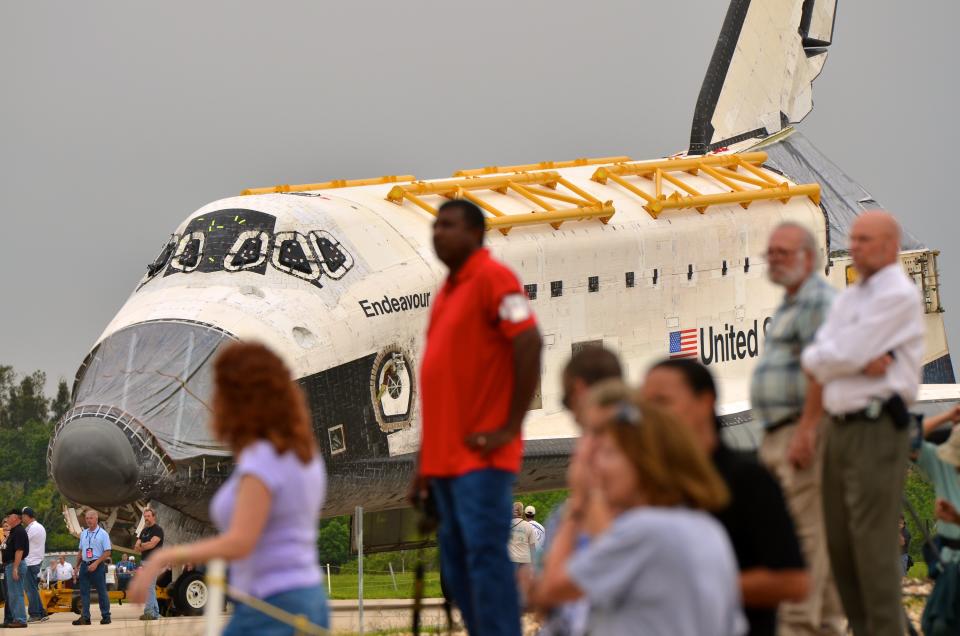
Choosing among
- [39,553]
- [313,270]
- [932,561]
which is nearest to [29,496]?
[39,553]

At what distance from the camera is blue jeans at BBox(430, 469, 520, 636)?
6043mm

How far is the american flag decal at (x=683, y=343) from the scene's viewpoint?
16.4 meters

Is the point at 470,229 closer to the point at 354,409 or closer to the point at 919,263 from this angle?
the point at 354,409

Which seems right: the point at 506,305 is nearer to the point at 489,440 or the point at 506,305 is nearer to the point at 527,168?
the point at 489,440

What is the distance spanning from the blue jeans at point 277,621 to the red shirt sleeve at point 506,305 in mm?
1653

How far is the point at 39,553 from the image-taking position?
Answer: 53.8 feet

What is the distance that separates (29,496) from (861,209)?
42.8 m

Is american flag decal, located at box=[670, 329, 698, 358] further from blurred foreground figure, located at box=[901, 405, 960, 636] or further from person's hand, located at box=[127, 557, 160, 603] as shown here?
person's hand, located at box=[127, 557, 160, 603]

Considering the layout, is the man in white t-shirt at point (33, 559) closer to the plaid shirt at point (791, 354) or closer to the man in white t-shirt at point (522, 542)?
the man in white t-shirt at point (522, 542)

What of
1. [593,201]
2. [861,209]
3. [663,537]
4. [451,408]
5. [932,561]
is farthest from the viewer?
[861,209]

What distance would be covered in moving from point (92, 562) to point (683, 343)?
6065 mm

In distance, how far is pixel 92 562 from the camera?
1532cm

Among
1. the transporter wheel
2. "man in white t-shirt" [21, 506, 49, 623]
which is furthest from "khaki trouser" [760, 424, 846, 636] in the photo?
"man in white t-shirt" [21, 506, 49, 623]

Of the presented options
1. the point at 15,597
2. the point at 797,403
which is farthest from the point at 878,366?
the point at 15,597
